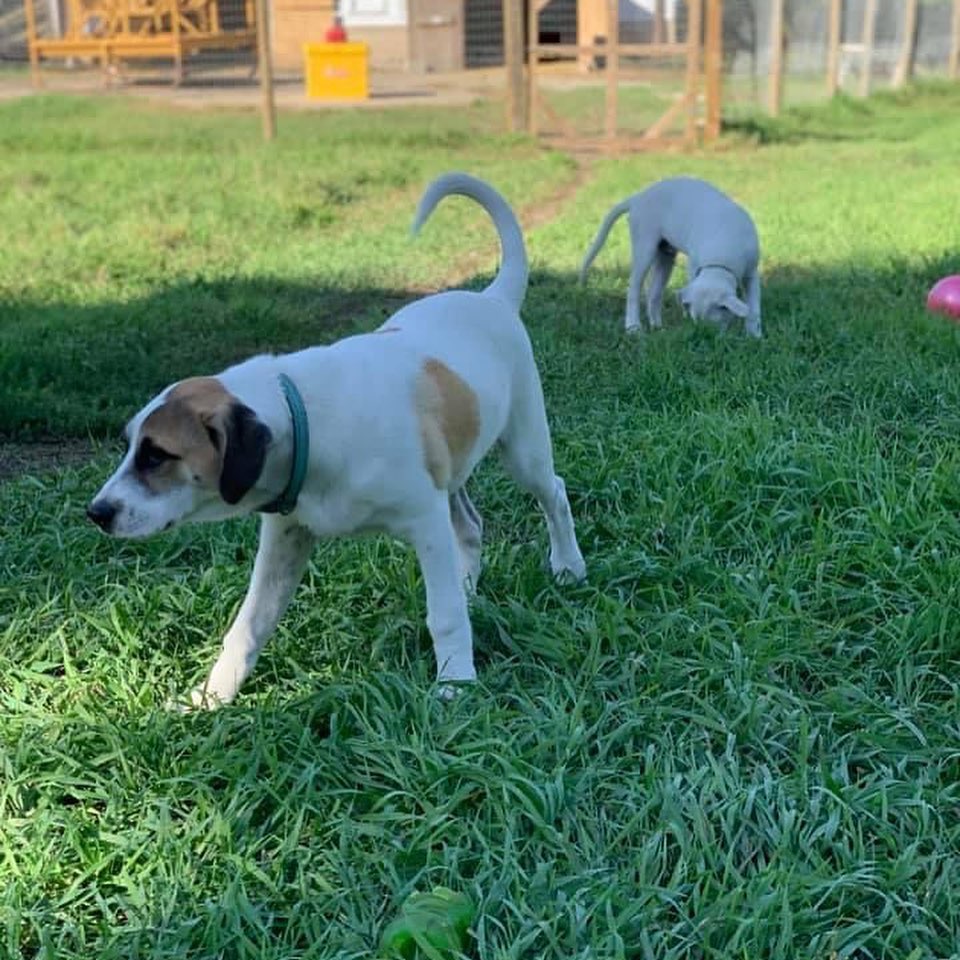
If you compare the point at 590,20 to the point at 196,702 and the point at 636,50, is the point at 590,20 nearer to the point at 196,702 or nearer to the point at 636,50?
the point at 636,50

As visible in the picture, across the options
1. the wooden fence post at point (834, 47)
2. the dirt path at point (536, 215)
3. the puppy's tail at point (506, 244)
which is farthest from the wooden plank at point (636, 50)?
the puppy's tail at point (506, 244)

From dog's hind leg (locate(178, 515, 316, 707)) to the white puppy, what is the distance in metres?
3.75

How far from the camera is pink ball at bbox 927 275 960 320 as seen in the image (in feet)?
21.8

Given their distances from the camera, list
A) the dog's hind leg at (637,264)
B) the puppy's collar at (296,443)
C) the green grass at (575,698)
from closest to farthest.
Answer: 1. the green grass at (575,698)
2. the puppy's collar at (296,443)
3. the dog's hind leg at (637,264)

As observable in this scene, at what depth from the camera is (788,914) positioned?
7.79 ft

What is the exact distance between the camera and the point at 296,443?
9.79ft

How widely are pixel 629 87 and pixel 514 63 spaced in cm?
176

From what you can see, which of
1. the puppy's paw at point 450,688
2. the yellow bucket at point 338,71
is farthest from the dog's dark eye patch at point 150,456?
the yellow bucket at point 338,71

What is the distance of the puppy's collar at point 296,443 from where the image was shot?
299cm

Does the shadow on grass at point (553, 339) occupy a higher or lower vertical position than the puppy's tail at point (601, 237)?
lower

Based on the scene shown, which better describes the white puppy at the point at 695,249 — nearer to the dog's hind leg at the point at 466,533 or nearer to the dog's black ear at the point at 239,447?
the dog's hind leg at the point at 466,533

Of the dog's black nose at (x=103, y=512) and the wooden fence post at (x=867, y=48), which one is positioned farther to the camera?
the wooden fence post at (x=867, y=48)

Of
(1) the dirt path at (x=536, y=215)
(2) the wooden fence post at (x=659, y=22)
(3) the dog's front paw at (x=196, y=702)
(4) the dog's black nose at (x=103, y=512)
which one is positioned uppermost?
(2) the wooden fence post at (x=659, y=22)

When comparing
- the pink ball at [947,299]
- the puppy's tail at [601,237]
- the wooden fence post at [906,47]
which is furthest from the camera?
the wooden fence post at [906,47]
